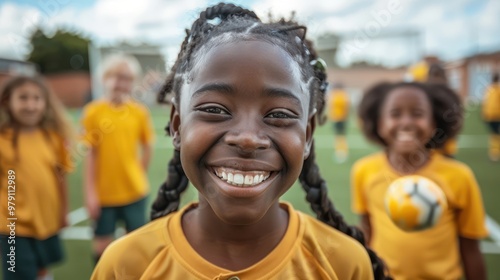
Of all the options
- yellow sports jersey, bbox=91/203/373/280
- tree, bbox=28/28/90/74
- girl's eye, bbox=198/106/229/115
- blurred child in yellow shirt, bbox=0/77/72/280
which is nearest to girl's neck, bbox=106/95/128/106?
blurred child in yellow shirt, bbox=0/77/72/280

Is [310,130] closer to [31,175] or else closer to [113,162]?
[31,175]

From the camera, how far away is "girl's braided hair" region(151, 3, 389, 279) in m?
1.29

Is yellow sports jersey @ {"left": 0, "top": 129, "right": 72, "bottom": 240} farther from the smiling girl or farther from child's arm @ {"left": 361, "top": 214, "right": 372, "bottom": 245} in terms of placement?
child's arm @ {"left": 361, "top": 214, "right": 372, "bottom": 245}

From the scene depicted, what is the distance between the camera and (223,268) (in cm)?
131

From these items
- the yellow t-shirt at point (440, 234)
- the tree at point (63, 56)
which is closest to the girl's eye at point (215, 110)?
the yellow t-shirt at point (440, 234)

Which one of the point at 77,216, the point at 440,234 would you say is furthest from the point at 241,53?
the point at 77,216

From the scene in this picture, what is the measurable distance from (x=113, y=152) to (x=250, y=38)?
3.06 meters

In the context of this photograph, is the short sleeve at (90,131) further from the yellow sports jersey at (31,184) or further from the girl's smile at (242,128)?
the girl's smile at (242,128)

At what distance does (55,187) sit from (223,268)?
2.46m

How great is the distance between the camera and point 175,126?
1417mm

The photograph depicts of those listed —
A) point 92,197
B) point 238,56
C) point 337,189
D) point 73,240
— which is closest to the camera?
point 238,56

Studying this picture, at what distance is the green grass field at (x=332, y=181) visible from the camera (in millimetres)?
4242

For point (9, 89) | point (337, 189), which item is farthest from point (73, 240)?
point (337, 189)

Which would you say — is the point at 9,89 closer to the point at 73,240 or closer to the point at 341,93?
the point at 73,240
